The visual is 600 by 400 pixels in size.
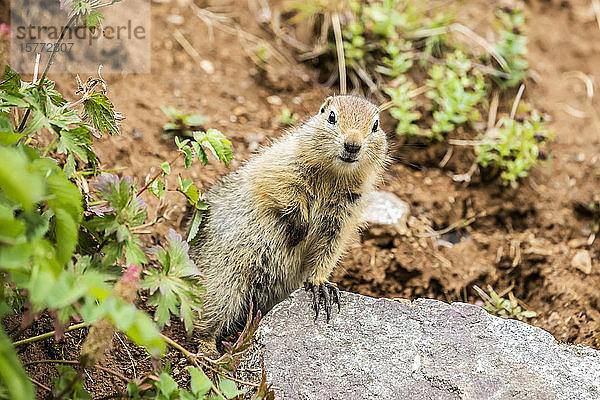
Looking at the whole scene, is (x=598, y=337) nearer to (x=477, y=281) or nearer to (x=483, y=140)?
(x=477, y=281)

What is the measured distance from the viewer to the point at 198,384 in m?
2.92

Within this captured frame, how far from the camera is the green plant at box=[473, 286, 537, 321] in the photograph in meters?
4.81

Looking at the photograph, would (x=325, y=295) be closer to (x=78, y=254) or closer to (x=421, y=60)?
(x=78, y=254)

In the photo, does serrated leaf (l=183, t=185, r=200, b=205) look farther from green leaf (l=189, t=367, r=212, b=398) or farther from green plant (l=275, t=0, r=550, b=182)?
green plant (l=275, t=0, r=550, b=182)

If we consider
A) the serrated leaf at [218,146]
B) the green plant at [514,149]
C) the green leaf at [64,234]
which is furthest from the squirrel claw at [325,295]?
the green plant at [514,149]

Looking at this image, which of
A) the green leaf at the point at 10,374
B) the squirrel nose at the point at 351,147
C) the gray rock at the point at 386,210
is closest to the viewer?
the green leaf at the point at 10,374

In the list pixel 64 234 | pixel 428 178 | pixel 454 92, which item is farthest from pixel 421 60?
pixel 64 234

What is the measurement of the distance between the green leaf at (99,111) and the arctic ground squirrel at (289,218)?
4.16 feet

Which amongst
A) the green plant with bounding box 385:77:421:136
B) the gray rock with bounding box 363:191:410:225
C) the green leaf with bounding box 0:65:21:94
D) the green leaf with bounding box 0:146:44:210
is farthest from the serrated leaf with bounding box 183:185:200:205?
the green plant with bounding box 385:77:421:136

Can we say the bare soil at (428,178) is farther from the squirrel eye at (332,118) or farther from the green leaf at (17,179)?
the green leaf at (17,179)

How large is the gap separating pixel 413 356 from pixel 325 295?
2.29ft

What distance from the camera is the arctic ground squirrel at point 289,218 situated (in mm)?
4465

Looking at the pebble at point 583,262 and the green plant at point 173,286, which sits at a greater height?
the green plant at point 173,286

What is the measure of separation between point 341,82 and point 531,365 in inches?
146
